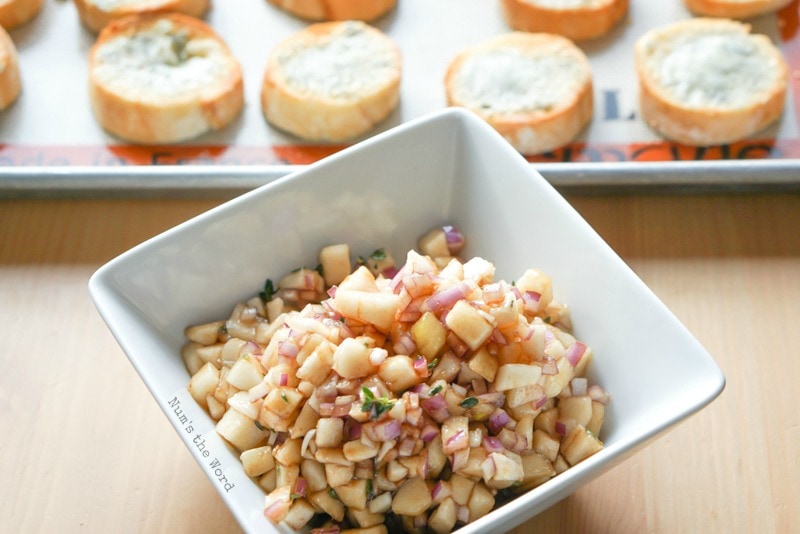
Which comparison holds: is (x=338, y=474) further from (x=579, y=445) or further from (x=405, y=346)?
(x=579, y=445)

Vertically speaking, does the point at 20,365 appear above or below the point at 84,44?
below

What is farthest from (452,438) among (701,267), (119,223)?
(119,223)

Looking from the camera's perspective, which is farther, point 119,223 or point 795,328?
point 119,223

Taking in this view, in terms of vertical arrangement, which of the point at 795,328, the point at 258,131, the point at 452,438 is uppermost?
the point at 452,438

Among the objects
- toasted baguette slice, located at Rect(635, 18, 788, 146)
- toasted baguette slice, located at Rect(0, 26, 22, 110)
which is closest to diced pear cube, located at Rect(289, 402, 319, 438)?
toasted baguette slice, located at Rect(635, 18, 788, 146)

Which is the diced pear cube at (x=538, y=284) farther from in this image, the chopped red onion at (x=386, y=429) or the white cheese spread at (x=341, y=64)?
the white cheese spread at (x=341, y=64)

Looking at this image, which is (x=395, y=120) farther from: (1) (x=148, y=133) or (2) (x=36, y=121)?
(2) (x=36, y=121)
